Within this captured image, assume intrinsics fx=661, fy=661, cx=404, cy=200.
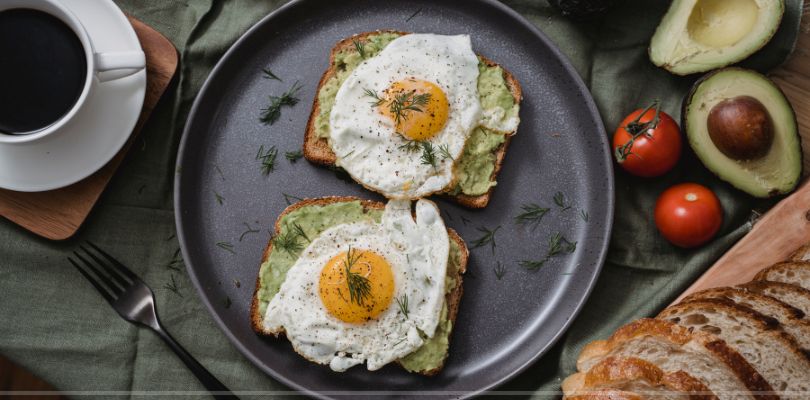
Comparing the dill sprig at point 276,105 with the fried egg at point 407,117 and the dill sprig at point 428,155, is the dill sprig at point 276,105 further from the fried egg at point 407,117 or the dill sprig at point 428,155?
the dill sprig at point 428,155

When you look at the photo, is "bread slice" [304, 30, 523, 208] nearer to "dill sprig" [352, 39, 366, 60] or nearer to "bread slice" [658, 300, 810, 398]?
"dill sprig" [352, 39, 366, 60]

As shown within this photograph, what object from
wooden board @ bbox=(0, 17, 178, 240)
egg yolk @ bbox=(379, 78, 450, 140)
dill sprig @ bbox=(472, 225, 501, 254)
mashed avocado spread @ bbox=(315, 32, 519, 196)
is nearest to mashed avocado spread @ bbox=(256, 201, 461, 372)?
dill sprig @ bbox=(472, 225, 501, 254)

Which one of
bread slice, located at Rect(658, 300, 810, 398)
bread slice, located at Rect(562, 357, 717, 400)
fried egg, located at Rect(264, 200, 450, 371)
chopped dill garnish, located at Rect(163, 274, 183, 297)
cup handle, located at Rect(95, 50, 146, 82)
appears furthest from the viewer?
chopped dill garnish, located at Rect(163, 274, 183, 297)

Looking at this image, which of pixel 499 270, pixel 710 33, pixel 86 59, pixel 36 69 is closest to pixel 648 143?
pixel 710 33

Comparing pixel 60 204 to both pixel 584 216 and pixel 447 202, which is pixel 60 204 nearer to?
pixel 447 202

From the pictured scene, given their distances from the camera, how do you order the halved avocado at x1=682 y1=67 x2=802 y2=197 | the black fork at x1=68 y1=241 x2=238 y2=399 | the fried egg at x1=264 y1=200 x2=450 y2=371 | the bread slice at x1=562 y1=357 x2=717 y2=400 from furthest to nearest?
the black fork at x1=68 y1=241 x2=238 y2=399 < the fried egg at x1=264 y1=200 x2=450 y2=371 < the halved avocado at x1=682 y1=67 x2=802 y2=197 < the bread slice at x1=562 y1=357 x2=717 y2=400

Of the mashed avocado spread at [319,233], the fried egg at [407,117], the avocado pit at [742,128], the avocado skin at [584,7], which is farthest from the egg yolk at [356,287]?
the avocado pit at [742,128]

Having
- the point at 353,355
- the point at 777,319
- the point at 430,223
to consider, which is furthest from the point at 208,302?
the point at 777,319
